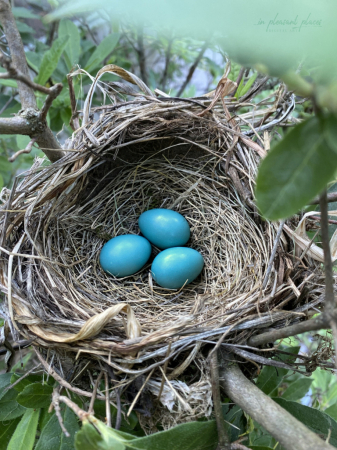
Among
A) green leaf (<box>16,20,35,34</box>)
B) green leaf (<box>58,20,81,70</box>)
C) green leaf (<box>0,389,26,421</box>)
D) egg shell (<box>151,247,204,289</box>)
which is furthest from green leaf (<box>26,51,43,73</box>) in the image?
green leaf (<box>0,389,26,421</box>)

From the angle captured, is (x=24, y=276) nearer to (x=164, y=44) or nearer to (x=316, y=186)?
(x=316, y=186)

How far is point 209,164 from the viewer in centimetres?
123

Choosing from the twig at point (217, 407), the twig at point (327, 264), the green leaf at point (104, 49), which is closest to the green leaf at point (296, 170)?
the twig at point (327, 264)

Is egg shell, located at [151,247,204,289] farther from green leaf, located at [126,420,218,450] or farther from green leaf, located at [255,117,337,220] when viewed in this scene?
green leaf, located at [255,117,337,220]

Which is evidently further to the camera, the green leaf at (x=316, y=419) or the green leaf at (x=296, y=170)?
the green leaf at (x=316, y=419)

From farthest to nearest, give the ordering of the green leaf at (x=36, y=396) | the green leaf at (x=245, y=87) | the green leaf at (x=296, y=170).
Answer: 1. the green leaf at (x=245, y=87)
2. the green leaf at (x=36, y=396)
3. the green leaf at (x=296, y=170)

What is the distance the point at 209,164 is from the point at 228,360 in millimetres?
683

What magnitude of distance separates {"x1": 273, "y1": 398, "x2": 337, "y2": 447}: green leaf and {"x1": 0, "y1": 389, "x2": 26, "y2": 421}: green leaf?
2.10 ft

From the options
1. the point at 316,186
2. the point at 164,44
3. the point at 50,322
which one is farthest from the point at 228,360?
the point at 164,44

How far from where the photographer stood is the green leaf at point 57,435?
0.77 meters

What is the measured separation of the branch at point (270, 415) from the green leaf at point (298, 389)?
0.53m

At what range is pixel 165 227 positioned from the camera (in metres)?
1.26

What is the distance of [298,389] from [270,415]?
0.67 m

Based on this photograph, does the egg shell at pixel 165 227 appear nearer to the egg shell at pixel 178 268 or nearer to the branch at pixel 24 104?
the egg shell at pixel 178 268
